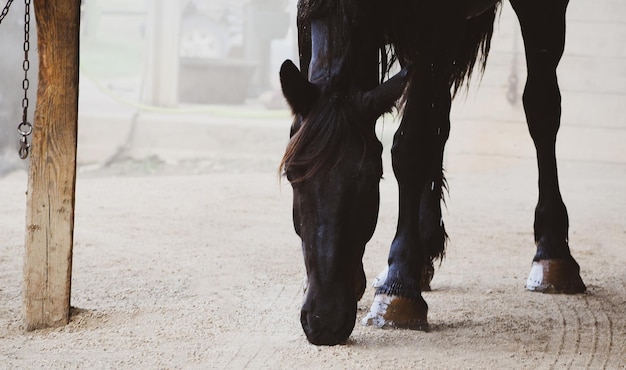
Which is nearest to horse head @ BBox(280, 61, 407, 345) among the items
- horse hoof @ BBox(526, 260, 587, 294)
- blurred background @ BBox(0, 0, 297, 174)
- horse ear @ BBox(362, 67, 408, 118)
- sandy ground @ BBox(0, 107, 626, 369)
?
horse ear @ BBox(362, 67, 408, 118)

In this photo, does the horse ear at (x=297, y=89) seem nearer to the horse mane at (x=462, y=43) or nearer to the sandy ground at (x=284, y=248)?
the horse mane at (x=462, y=43)

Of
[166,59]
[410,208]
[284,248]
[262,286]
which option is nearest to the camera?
[410,208]

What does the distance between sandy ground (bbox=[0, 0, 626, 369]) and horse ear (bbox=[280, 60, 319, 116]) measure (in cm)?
74

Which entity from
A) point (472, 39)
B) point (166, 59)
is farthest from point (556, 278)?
point (166, 59)

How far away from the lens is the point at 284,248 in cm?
448

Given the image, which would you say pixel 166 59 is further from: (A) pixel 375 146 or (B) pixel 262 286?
(A) pixel 375 146

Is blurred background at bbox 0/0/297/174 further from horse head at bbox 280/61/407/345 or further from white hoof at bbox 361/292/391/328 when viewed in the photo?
horse head at bbox 280/61/407/345

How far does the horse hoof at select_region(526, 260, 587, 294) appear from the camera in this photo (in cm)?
358

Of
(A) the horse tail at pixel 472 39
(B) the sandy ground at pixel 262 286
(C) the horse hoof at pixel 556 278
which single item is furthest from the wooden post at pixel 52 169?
(C) the horse hoof at pixel 556 278

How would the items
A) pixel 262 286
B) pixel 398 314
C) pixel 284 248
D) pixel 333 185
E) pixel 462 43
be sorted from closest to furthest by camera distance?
1. pixel 333 185
2. pixel 398 314
3. pixel 262 286
4. pixel 462 43
5. pixel 284 248

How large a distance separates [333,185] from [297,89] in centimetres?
29

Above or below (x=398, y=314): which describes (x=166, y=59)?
above

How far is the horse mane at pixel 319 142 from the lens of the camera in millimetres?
2283

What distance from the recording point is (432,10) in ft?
9.66
